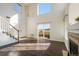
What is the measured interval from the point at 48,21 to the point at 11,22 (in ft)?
1.79

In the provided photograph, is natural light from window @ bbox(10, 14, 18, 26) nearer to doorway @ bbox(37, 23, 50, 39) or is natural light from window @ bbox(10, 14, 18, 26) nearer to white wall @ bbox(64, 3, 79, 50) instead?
doorway @ bbox(37, 23, 50, 39)

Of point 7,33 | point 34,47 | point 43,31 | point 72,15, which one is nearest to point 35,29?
point 43,31

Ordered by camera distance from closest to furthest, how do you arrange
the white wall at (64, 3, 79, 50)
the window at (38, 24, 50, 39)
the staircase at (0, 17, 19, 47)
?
the white wall at (64, 3, 79, 50), the staircase at (0, 17, 19, 47), the window at (38, 24, 50, 39)

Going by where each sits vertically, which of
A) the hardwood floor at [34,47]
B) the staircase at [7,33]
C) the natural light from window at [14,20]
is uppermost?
the natural light from window at [14,20]

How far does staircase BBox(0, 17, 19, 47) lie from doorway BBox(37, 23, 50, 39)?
339 mm

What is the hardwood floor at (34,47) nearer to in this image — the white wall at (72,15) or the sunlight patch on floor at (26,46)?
the sunlight patch on floor at (26,46)

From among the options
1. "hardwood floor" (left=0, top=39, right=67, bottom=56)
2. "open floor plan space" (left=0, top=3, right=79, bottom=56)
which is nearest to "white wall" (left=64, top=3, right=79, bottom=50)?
"open floor plan space" (left=0, top=3, right=79, bottom=56)

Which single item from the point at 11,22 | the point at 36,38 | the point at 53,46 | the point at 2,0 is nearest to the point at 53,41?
the point at 53,46

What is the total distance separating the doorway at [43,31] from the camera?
168 cm

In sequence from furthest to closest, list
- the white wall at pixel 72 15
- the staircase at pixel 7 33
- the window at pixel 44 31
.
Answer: the window at pixel 44 31 < the staircase at pixel 7 33 < the white wall at pixel 72 15

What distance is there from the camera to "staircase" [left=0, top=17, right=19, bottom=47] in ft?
5.13

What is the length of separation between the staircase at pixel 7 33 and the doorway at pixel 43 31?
0.34 m

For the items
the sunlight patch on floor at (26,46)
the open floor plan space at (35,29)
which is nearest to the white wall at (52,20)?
the open floor plan space at (35,29)

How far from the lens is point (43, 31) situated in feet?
5.51
